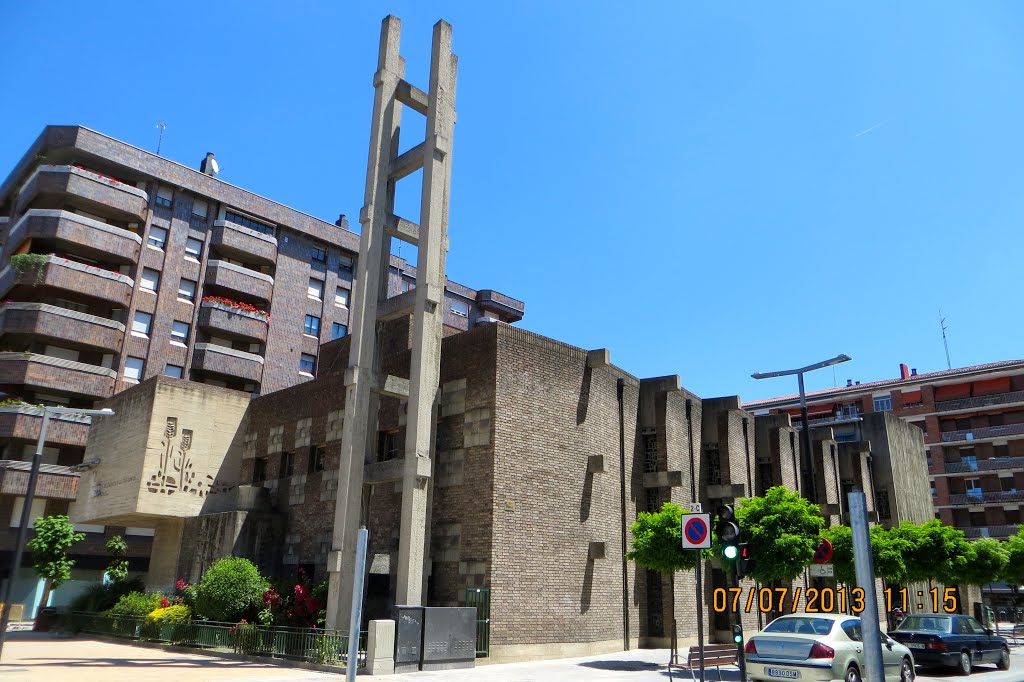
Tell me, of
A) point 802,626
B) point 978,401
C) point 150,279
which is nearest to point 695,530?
point 802,626

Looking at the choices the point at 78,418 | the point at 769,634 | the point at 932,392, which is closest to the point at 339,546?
the point at 769,634

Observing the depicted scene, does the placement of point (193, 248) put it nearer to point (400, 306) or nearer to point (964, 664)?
point (400, 306)

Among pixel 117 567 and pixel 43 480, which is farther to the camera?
pixel 43 480

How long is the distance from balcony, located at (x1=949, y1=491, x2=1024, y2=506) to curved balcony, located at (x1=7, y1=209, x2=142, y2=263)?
63701mm

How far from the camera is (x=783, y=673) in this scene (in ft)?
46.0

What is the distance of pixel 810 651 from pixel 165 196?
153ft

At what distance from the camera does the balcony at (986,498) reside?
60.1 meters

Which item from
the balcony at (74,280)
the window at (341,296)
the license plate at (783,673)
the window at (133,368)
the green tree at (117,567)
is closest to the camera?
the license plate at (783,673)

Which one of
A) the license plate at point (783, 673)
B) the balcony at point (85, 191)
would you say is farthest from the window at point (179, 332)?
the license plate at point (783, 673)

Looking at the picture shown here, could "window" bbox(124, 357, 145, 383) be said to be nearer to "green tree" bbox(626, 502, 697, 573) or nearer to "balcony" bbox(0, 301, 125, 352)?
"balcony" bbox(0, 301, 125, 352)

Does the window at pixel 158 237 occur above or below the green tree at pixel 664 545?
above

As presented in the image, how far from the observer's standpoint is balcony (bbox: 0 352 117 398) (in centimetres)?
4138

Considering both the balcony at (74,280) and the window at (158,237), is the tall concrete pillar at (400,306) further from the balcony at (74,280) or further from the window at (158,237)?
the window at (158,237)

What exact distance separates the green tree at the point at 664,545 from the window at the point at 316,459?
13234 millimetres
